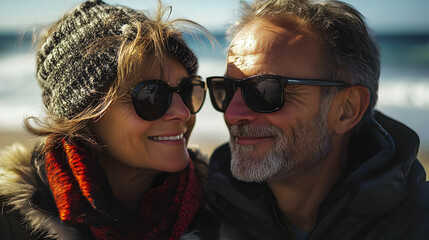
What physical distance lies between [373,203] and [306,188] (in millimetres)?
515

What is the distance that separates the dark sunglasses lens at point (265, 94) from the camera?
2410 mm

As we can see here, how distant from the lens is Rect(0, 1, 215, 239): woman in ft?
7.34

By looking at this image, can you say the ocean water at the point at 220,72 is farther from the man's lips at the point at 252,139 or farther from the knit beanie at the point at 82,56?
the man's lips at the point at 252,139

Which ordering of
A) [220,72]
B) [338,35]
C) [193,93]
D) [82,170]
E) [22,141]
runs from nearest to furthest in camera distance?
[82,170], [338,35], [193,93], [22,141], [220,72]

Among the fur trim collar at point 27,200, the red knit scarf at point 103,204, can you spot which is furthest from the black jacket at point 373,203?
the fur trim collar at point 27,200

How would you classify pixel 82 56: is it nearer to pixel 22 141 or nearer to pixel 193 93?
pixel 193 93

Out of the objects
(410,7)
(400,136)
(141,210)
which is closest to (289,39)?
(400,136)

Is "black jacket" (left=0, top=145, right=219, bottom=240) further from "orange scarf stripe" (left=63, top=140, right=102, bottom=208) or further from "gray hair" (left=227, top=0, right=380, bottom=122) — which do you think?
"gray hair" (left=227, top=0, right=380, bottom=122)

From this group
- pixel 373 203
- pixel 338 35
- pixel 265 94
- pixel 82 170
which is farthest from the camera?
pixel 338 35

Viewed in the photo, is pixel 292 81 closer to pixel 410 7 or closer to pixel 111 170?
pixel 111 170

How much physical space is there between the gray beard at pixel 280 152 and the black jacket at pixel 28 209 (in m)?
0.54

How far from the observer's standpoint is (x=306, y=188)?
2619 millimetres

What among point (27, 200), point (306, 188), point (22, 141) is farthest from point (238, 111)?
point (22, 141)

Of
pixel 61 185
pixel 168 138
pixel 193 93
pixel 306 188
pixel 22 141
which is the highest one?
pixel 193 93
